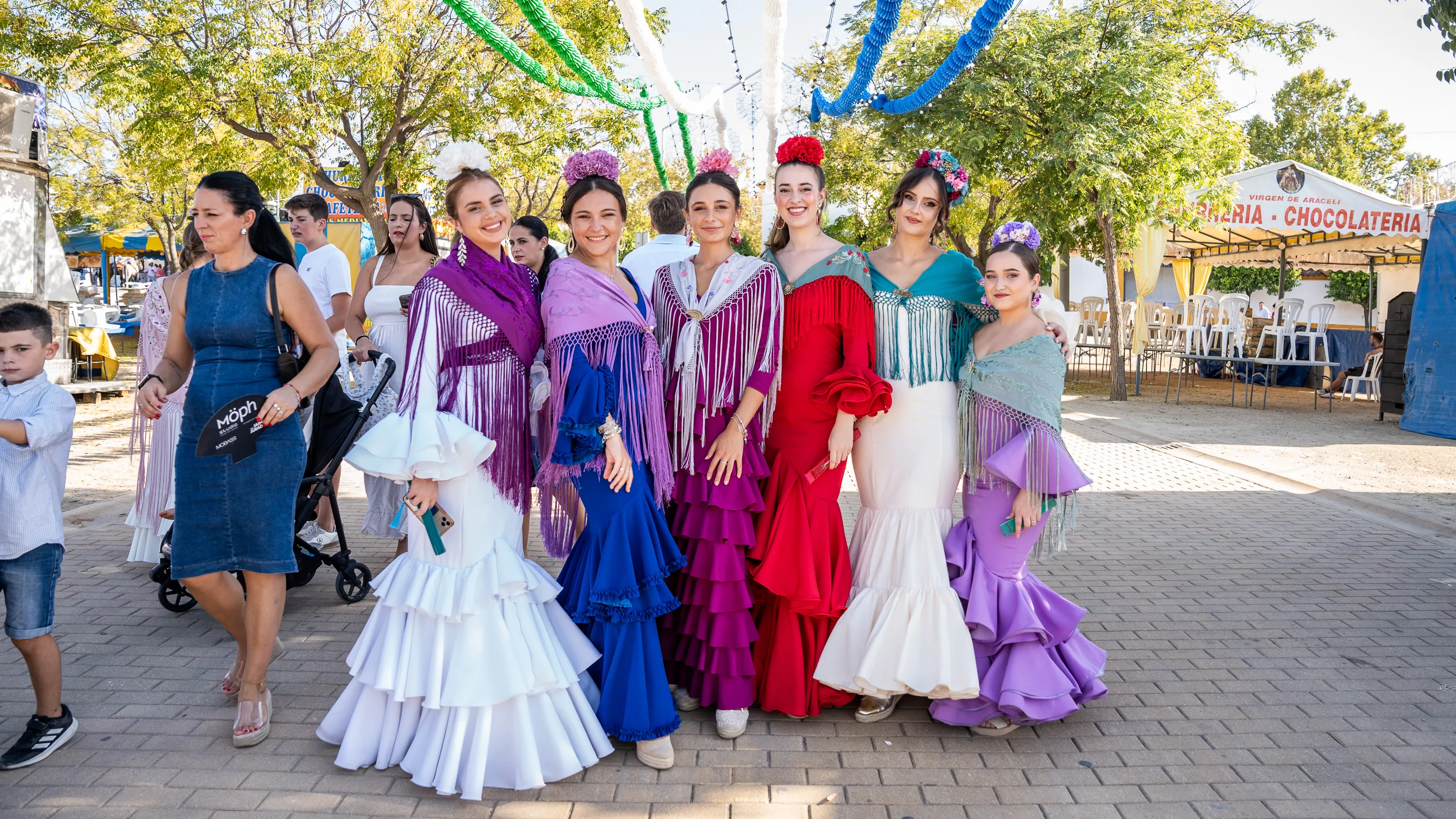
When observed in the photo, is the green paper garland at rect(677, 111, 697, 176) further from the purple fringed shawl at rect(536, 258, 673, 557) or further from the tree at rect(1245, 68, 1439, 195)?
the tree at rect(1245, 68, 1439, 195)

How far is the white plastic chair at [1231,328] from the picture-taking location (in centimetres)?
1328

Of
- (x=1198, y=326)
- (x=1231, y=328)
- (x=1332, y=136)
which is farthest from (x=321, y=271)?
(x=1332, y=136)

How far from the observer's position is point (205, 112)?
10430 mm

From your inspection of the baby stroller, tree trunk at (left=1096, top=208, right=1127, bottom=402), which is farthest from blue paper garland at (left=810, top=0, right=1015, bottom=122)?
tree trunk at (left=1096, top=208, right=1127, bottom=402)

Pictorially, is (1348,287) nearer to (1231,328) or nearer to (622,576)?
(1231,328)

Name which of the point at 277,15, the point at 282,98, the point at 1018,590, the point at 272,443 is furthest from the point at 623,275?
the point at 277,15

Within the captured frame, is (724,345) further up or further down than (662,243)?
further down

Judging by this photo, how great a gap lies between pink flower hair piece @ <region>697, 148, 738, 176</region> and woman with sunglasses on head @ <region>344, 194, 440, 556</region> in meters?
1.86

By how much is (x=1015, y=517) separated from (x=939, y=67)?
5.23m

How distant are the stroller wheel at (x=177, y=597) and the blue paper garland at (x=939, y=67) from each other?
5.18 m

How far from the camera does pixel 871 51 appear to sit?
6.70m

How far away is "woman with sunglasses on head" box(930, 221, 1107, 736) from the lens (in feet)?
10.2

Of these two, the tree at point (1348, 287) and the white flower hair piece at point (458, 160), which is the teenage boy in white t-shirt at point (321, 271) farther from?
the tree at point (1348, 287)

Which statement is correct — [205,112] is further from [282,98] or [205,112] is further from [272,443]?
[272,443]
